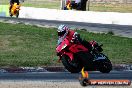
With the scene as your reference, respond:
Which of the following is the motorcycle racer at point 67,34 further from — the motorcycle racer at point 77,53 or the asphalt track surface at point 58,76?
the asphalt track surface at point 58,76

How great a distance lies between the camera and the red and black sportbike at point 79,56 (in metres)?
12.7

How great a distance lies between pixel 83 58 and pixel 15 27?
1561 cm

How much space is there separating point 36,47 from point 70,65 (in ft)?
22.3

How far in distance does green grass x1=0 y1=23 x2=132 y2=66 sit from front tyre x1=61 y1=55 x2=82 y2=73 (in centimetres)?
247

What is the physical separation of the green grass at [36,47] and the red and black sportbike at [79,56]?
2570mm

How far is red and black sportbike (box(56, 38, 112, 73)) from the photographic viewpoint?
1267 centimetres

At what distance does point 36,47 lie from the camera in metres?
19.4

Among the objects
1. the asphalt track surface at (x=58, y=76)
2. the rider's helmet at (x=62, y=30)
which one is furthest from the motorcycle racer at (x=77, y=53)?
the asphalt track surface at (x=58, y=76)

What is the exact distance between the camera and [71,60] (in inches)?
500

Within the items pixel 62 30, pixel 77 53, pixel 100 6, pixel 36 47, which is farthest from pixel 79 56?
pixel 100 6

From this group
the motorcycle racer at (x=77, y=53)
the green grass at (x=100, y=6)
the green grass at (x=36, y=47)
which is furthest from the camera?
the green grass at (x=100, y=6)

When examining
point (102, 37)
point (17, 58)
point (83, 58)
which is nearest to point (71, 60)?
point (83, 58)

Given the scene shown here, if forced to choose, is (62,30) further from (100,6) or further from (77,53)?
(100,6)

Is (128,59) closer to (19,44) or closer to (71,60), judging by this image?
(71,60)
